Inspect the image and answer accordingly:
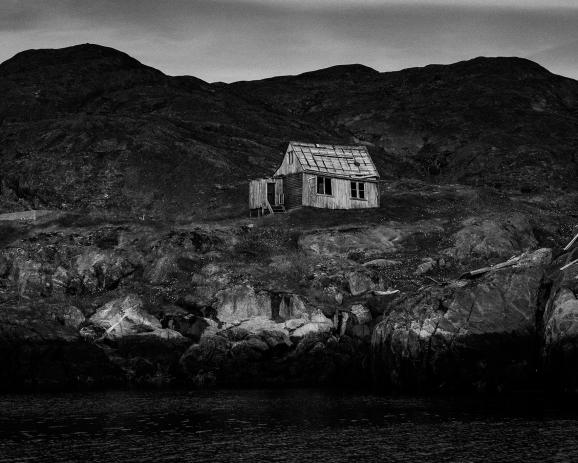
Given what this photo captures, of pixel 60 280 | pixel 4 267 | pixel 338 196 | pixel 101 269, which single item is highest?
pixel 338 196

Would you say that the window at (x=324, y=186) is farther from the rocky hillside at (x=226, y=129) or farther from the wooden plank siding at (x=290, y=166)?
the rocky hillside at (x=226, y=129)

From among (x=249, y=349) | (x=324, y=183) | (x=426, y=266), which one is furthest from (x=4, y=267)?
(x=426, y=266)

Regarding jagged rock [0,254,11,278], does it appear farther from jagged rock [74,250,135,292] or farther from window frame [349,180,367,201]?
window frame [349,180,367,201]

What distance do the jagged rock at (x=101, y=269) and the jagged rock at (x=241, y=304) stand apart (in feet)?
40.9

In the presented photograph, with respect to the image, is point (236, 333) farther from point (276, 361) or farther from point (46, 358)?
point (46, 358)

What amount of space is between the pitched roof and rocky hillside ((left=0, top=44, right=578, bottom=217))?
12.8 metres

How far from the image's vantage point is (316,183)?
87.9 m

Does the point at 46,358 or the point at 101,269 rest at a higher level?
the point at 101,269

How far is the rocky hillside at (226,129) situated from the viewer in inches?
4461

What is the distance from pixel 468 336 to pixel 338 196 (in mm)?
37875

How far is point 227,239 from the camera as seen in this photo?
77.7m

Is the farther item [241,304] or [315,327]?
[241,304]

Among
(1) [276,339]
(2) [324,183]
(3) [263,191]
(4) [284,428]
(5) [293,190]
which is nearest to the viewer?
(4) [284,428]

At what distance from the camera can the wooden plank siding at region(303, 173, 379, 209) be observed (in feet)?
288
